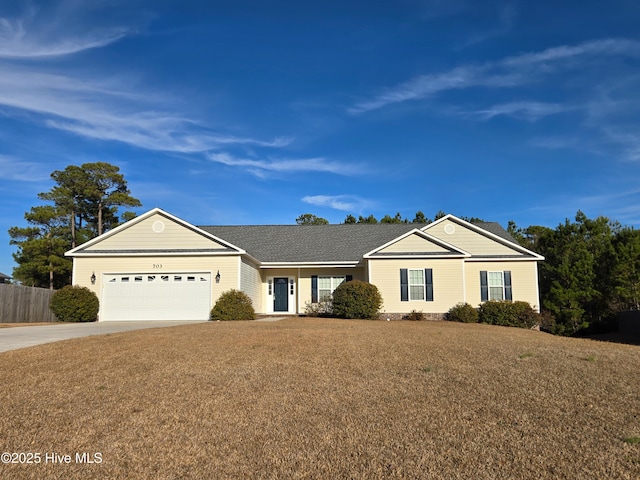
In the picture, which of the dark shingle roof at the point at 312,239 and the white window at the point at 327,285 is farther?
the dark shingle roof at the point at 312,239

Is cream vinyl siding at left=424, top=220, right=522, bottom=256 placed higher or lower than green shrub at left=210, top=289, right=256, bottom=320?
higher

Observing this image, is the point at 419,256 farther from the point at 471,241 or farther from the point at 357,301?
the point at 357,301

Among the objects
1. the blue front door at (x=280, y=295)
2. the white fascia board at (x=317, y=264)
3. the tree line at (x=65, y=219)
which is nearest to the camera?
the white fascia board at (x=317, y=264)

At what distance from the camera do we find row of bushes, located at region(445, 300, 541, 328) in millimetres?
20953

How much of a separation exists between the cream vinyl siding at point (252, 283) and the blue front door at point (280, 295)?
782 mm

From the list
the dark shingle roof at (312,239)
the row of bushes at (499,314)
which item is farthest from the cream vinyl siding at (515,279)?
the dark shingle roof at (312,239)

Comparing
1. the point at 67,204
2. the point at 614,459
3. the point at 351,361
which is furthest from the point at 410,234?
the point at 67,204

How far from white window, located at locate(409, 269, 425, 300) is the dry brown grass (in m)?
11.8

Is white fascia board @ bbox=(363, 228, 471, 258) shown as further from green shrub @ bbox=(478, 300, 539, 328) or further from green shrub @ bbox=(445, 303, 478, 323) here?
green shrub @ bbox=(478, 300, 539, 328)

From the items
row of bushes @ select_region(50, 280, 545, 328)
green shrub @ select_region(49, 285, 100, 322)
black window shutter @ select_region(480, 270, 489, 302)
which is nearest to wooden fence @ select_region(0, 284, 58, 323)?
green shrub @ select_region(49, 285, 100, 322)

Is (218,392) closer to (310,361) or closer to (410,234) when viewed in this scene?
(310,361)

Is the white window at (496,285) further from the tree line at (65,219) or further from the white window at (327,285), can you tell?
the tree line at (65,219)

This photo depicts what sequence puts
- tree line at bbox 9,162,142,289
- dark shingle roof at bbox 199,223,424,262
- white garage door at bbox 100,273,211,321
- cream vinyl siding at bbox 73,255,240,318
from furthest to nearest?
tree line at bbox 9,162,142,289 < dark shingle roof at bbox 199,223,424,262 < cream vinyl siding at bbox 73,255,240,318 < white garage door at bbox 100,273,211,321

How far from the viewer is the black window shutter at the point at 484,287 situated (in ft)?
74.2
